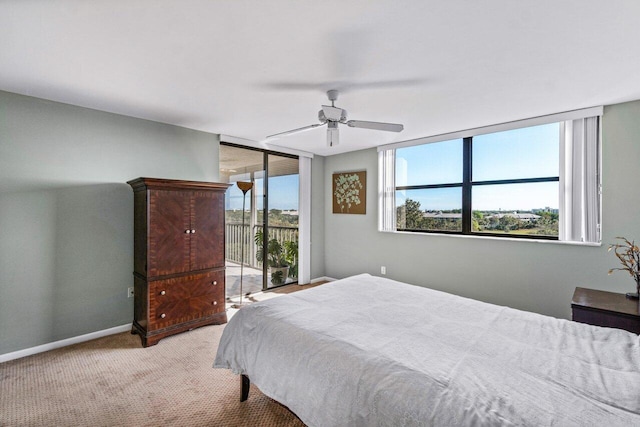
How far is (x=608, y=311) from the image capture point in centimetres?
218

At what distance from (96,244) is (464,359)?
346 cm

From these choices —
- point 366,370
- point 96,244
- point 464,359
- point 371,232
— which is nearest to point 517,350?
point 464,359

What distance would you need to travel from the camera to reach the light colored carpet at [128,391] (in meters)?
1.88

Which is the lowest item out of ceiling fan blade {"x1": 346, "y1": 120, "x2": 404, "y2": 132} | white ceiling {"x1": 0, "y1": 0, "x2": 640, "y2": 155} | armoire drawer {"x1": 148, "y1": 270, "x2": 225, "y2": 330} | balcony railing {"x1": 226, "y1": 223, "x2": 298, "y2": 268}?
armoire drawer {"x1": 148, "y1": 270, "x2": 225, "y2": 330}

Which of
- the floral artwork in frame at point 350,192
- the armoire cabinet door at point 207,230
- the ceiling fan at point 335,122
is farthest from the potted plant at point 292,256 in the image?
the ceiling fan at point 335,122

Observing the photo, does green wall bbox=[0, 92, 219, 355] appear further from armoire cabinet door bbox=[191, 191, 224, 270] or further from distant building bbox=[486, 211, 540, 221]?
distant building bbox=[486, 211, 540, 221]

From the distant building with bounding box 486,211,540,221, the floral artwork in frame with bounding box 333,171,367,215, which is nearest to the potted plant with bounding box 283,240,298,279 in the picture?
the floral artwork in frame with bounding box 333,171,367,215

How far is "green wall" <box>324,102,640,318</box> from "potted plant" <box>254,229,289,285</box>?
1.01m

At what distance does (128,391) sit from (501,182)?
4.29 metres

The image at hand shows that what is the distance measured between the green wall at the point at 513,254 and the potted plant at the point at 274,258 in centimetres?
101

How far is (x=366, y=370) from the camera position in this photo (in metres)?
1.34

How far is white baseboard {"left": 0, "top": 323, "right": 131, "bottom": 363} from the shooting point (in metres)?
2.58

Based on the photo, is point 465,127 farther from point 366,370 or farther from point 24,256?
point 24,256

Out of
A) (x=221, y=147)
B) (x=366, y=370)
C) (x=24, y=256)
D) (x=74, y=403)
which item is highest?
(x=221, y=147)
